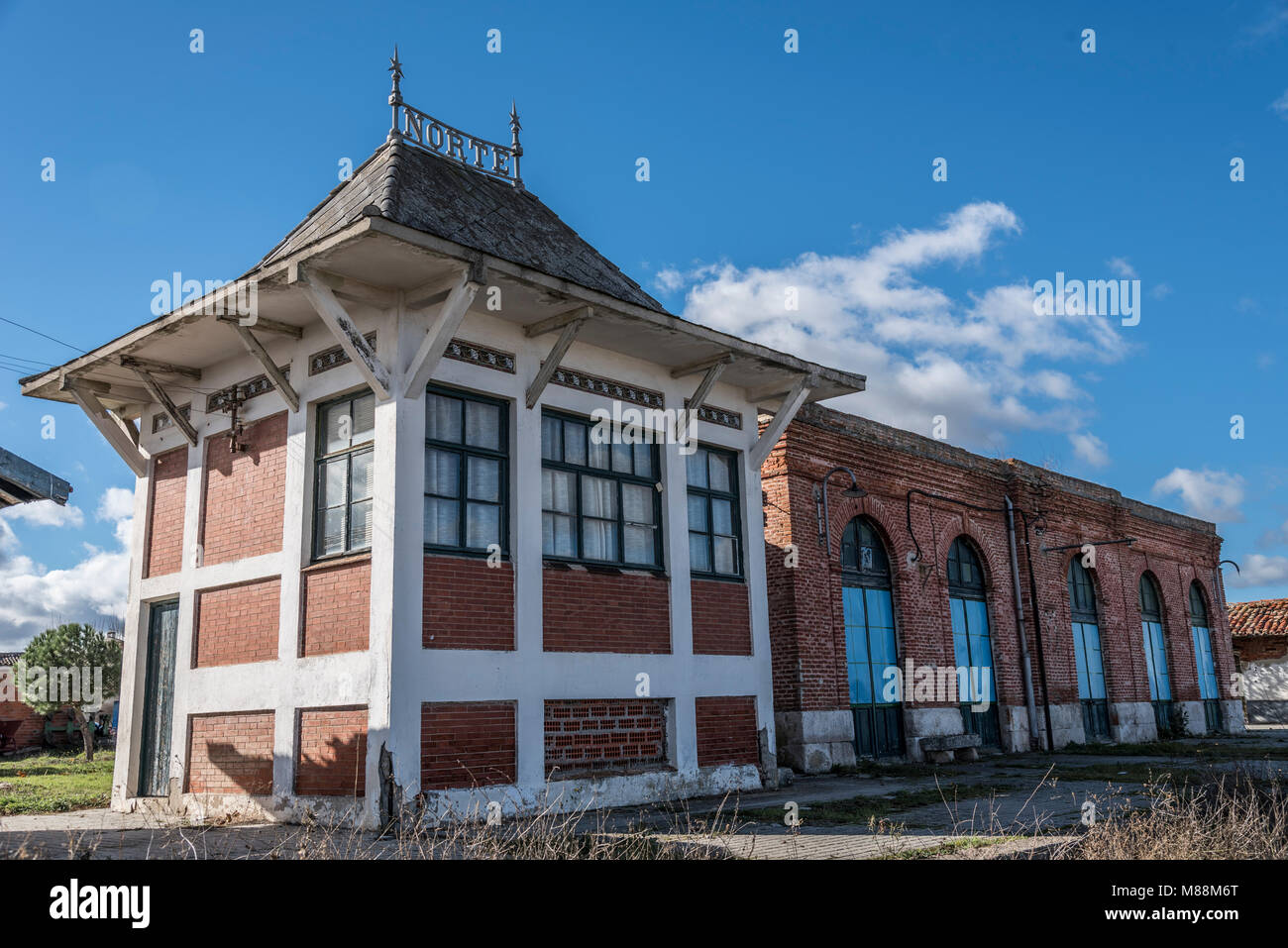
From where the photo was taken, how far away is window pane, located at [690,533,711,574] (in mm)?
12523

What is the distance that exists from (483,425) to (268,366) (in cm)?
222

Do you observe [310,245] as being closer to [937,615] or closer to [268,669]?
[268,669]

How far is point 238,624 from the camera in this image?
1093 centimetres

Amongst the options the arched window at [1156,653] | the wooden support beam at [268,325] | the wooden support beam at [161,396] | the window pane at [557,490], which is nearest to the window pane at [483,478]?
the window pane at [557,490]

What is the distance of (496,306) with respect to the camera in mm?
10445

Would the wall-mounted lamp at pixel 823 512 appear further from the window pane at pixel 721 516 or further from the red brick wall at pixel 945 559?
the window pane at pixel 721 516

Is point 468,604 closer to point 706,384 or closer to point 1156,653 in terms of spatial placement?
point 706,384

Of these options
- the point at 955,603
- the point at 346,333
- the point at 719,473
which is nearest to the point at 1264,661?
→ the point at 955,603

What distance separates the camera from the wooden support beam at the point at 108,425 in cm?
1184

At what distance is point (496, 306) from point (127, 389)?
17.2ft

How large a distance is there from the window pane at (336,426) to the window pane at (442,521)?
45.8 inches

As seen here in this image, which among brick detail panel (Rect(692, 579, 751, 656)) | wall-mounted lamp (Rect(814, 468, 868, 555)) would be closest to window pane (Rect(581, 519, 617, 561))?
brick detail panel (Rect(692, 579, 751, 656))

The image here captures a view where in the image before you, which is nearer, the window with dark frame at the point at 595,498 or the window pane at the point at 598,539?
the window with dark frame at the point at 595,498

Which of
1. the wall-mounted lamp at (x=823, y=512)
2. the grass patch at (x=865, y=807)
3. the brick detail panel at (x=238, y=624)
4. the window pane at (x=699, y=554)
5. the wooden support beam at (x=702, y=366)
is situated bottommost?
the grass patch at (x=865, y=807)
